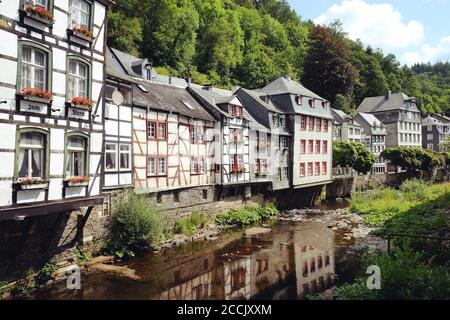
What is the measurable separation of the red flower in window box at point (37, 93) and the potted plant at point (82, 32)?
2645 millimetres

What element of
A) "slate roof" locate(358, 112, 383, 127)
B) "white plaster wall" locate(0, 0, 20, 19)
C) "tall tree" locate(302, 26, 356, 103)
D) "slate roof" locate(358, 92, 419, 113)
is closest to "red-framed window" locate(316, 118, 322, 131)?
"slate roof" locate(358, 112, 383, 127)

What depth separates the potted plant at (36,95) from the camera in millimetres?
11586

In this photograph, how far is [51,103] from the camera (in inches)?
498

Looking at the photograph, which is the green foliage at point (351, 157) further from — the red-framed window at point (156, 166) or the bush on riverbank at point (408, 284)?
the bush on riverbank at point (408, 284)

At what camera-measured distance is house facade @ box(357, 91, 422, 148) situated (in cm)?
6319

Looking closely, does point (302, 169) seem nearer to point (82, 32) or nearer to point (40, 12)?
point (82, 32)

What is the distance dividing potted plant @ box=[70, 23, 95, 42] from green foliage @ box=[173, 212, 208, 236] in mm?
11222

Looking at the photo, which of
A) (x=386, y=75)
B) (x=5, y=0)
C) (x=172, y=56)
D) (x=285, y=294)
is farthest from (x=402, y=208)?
(x=386, y=75)

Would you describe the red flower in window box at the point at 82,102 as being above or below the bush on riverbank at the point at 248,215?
above

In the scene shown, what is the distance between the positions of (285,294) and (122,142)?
33.2 feet

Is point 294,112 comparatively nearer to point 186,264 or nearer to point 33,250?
point 186,264

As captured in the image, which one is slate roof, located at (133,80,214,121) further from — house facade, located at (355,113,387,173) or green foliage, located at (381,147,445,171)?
house facade, located at (355,113,387,173)

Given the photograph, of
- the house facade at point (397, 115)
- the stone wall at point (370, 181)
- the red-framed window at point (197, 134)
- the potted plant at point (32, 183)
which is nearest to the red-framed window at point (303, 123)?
the stone wall at point (370, 181)

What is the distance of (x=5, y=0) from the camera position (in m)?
11.2
